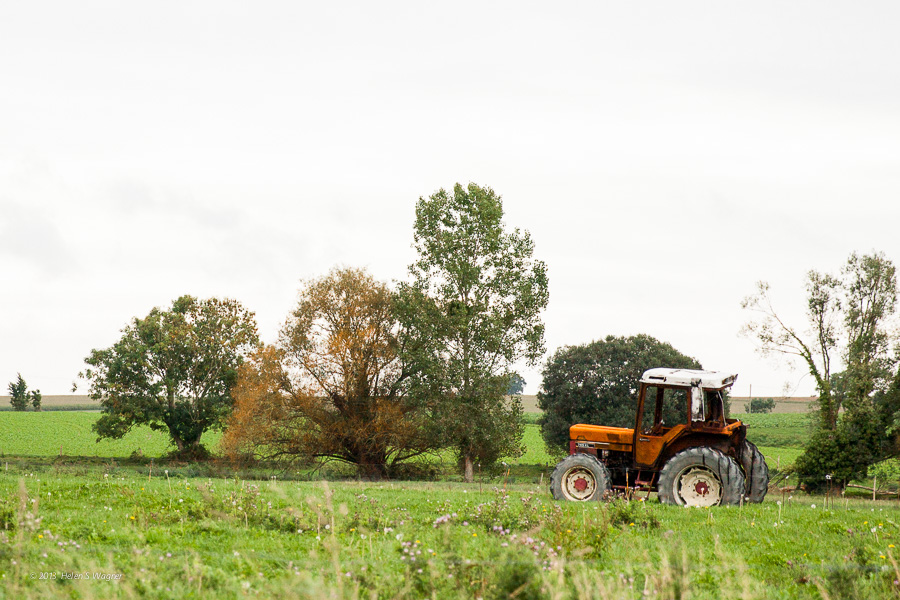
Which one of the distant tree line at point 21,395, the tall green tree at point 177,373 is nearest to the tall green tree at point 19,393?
the distant tree line at point 21,395

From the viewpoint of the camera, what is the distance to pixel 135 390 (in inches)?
1890

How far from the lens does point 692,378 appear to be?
54.9 ft

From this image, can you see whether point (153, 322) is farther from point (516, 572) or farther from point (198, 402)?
point (516, 572)

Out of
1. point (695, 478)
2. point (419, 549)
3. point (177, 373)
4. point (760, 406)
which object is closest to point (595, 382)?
point (177, 373)

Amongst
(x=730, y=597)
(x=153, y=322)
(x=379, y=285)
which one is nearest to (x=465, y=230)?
(x=379, y=285)

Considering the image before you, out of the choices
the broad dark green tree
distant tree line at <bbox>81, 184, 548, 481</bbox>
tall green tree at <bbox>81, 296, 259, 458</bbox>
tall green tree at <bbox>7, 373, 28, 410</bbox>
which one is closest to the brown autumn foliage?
distant tree line at <bbox>81, 184, 548, 481</bbox>

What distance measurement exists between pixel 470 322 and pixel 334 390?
7.16 meters

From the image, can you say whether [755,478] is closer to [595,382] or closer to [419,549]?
[419,549]

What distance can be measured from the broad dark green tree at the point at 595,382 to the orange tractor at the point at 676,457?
98.7 ft

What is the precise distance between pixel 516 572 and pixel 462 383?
2918 centimetres

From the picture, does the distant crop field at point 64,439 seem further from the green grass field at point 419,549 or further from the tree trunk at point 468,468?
the green grass field at point 419,549

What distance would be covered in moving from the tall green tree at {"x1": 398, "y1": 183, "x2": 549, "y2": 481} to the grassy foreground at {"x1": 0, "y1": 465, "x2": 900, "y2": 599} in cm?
2000

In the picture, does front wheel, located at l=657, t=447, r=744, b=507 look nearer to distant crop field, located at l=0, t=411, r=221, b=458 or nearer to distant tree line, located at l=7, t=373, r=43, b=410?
distant crop field, located at l=0, t=411, r=221, b=458

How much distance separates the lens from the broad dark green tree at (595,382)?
49.2 metres
